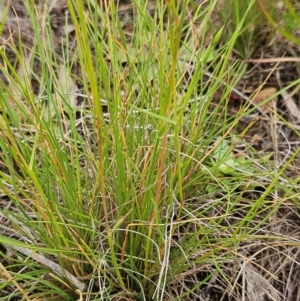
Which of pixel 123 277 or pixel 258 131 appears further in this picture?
pixel 258 131

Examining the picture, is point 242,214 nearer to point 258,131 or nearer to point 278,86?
point 258,131

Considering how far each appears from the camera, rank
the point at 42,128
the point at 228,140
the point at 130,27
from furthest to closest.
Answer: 1. the point at 130,27
2. the point at 228,140
3. the point at 42,128

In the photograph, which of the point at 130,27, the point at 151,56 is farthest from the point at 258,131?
the point at 130,27

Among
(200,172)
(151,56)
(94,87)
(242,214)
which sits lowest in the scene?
(242,214)

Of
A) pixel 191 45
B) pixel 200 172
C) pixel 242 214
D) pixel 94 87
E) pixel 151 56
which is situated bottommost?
pixel 242 214

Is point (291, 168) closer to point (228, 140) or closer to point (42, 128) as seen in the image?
point (228, 140)

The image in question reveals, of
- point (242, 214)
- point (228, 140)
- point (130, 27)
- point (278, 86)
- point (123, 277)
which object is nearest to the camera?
point (123, 277)

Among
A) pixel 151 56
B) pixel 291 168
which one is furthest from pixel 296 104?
pixel 151 56

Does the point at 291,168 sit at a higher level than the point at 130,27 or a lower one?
lower

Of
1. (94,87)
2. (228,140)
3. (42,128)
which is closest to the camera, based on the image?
(94,87)
